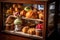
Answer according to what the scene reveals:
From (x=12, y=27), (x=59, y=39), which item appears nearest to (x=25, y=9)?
(x=12, y=27)

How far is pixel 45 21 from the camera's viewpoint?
1.26 m

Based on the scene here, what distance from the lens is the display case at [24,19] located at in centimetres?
135

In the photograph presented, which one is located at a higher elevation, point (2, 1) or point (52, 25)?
point (2, 1)

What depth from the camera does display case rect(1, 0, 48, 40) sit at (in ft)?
4.42

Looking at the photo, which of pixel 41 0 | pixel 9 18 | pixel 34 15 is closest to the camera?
pixel 41 0

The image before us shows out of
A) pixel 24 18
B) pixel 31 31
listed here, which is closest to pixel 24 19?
pixel 24 18

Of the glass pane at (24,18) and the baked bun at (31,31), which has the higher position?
the glass pane at (24,18)

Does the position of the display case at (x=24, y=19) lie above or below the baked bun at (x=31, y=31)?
above

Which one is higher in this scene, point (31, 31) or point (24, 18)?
point (24, 18)

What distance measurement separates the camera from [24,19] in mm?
1460

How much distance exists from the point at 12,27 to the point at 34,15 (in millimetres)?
297

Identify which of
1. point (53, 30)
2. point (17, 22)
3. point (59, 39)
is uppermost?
point (17, 22)

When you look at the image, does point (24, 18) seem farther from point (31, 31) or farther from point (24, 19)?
point (31, 31)

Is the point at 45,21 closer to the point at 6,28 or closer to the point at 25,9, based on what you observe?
the point at 25,9
